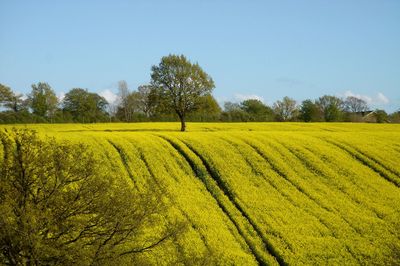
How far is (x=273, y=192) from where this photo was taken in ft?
106

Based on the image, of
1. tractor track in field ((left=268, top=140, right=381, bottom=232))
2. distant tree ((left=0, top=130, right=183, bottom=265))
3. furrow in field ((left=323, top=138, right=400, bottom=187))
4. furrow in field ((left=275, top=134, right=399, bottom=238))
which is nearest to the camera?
distant tree ((left=0, top=130, right=183, bottom=265))

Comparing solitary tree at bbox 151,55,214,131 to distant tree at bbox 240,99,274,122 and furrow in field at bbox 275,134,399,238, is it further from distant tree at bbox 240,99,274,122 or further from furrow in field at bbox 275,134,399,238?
distant tree at bbox 240,99,274,122

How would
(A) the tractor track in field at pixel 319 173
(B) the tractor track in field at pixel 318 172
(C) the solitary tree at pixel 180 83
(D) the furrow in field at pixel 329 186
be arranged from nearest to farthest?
(A) the tractor track in field at pixel 319 173
(D) the furrow in field at pixel 329 186
(B) the tractor track in field at pixel 318 172
(C) the solitary tree at pixel 180 83

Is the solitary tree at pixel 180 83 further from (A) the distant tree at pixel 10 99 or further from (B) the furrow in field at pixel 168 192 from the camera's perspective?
(A) the distant tree at pixel 10 99

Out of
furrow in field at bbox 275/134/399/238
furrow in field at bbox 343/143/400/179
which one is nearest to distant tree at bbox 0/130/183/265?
furrow in field at bbox 275/134/399/238

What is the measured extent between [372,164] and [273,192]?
1111 centimetres

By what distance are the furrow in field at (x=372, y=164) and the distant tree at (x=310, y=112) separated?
76.3m

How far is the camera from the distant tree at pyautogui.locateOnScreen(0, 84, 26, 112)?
105 metres

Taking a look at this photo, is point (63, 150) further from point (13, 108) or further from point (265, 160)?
point (13, 108)

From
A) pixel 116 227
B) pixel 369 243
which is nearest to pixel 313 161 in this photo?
pixel 369 243

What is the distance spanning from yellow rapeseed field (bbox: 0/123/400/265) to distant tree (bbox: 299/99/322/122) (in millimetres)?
73979

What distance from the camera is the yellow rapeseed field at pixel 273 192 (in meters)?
25.5

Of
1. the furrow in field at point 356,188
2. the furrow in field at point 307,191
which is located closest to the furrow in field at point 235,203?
the furrow in field at point 307,191

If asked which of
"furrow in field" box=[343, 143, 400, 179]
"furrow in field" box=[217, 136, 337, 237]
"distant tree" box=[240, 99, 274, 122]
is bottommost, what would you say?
"furrow in field" box=[217, 136, 337, 237]
